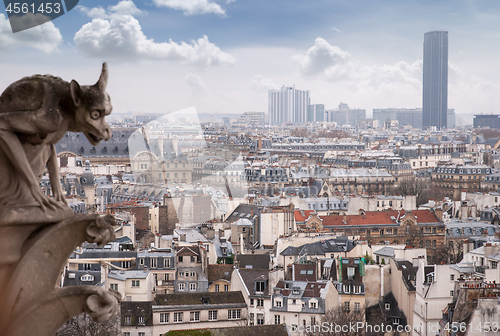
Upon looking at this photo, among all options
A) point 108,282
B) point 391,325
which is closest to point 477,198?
point 391,325

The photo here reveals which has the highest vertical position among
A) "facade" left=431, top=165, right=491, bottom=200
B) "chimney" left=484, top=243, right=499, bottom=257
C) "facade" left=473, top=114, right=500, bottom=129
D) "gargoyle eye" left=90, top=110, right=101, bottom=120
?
"gargoyle eye" left=90, top=110, right=101, bottom=120

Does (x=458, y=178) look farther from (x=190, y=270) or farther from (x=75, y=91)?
(x=75, y=91)

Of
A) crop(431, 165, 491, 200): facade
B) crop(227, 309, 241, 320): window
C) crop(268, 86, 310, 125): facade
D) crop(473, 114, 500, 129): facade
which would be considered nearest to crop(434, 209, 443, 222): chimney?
crop(227, 309, 241, 320): window

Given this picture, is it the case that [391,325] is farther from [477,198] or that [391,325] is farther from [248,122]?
[248,122]

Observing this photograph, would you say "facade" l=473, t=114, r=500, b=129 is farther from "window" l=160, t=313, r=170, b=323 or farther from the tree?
the tree

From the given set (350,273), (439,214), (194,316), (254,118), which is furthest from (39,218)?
(254,118)

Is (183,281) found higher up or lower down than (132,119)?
lower down

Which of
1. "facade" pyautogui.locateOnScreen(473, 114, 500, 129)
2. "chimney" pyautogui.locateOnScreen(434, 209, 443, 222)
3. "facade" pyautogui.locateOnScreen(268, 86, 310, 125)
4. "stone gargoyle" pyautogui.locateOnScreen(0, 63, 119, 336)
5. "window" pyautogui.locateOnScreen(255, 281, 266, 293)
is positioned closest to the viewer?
"stone gargoyle" pyautogui.locateOnScreen(0, 63, 119, 336)
